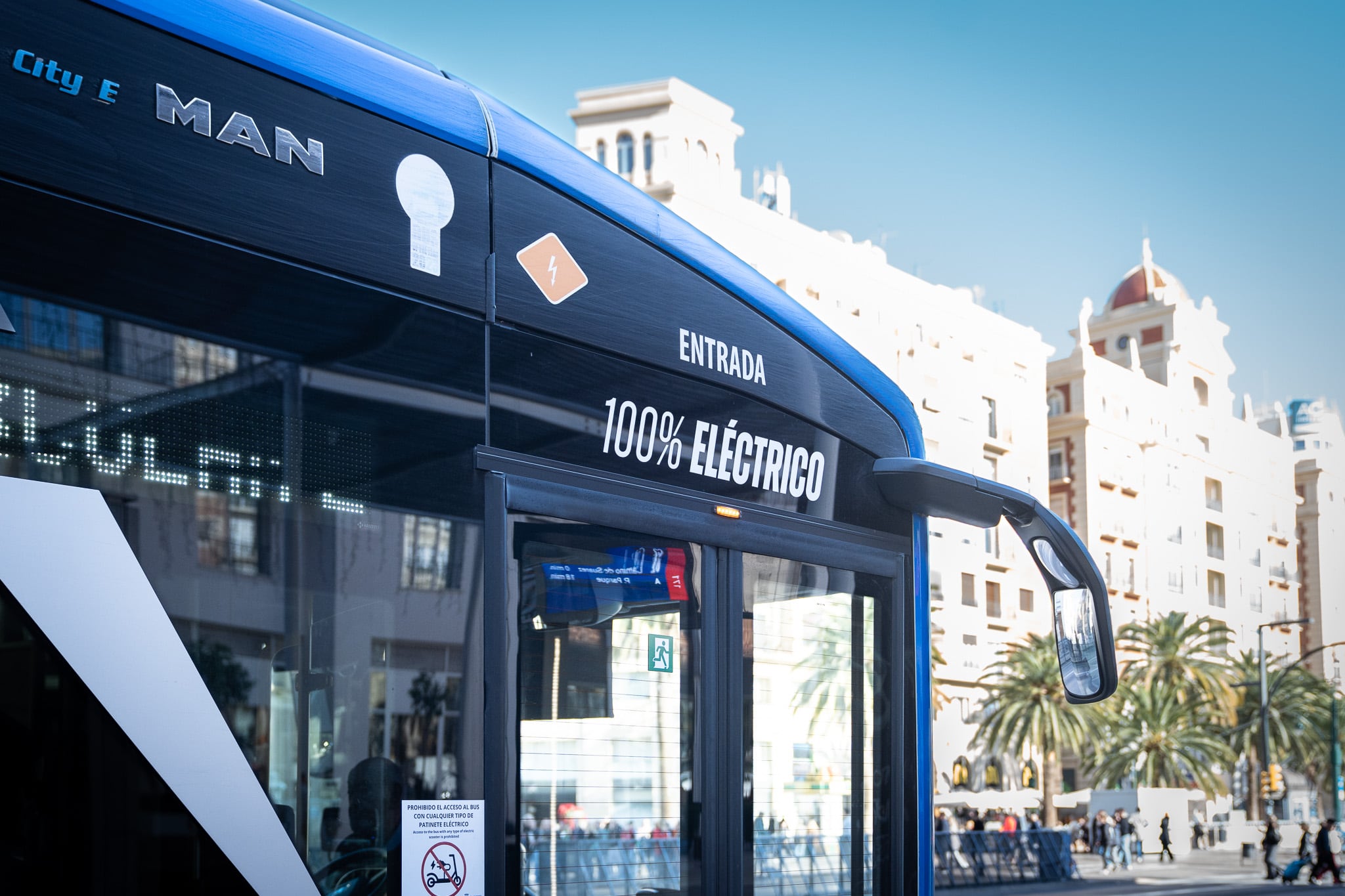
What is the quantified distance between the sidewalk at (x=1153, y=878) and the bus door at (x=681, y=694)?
23505 millimetres

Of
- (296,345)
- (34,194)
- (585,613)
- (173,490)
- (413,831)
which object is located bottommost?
(413,831)

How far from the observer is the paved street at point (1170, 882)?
85.7 ft

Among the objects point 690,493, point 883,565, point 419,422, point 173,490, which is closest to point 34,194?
point 173,490

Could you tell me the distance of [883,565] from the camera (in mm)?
3932

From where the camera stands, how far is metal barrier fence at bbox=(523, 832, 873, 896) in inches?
111

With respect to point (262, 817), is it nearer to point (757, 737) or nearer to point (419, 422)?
point (419, 422)

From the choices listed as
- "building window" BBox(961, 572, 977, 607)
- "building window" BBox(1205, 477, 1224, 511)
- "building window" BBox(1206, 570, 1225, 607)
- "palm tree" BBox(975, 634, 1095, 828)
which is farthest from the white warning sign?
"building window" BBox(1205, 477, 1224, 511)

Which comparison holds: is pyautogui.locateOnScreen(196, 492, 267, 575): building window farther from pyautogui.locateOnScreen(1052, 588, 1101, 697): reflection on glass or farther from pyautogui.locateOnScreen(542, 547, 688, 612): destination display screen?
pyautogui.locateOnScreen(1052, 588, 1101, 697): reflection on glass

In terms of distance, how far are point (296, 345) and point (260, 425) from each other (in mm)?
155

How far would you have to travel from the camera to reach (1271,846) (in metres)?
30.6

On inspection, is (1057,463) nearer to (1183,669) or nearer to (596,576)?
(1183,669)

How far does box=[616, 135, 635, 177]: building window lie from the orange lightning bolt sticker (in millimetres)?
40864

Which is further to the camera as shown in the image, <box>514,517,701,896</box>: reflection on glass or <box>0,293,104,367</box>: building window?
<box>514,517,701,896</box>: reflection on glass

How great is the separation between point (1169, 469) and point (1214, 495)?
5.89 meters
